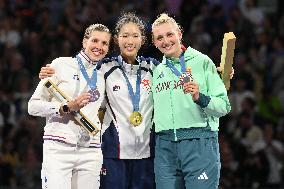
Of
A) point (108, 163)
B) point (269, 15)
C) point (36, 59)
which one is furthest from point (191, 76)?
point (269, 15)

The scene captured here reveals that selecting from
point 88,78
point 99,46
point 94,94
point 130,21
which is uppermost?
point 130,21

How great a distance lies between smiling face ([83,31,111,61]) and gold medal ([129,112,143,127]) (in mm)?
535

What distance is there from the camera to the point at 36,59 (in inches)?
454

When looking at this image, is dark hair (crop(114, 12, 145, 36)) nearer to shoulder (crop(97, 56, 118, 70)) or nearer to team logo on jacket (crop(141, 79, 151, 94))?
shoulder (crop(97, 56, 118, 70))

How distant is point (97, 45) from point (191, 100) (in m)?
0.88

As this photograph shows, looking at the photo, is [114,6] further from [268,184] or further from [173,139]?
[173,139]

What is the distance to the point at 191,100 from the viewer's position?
18.2 feet

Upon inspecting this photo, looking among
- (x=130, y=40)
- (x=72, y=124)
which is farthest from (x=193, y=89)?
(x=72, y=124)

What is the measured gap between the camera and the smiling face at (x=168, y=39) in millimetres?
5688

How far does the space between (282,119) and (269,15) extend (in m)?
2.30

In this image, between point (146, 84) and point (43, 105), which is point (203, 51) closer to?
point (146, 84)

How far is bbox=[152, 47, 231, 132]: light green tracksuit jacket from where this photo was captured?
5.52 m

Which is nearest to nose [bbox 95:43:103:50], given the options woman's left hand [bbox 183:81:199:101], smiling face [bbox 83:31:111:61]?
smiling face [bbox 83:31:111:61]

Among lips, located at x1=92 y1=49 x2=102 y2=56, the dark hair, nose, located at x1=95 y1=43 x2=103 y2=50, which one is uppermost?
the dark hair
